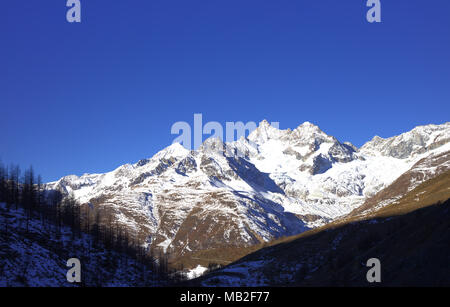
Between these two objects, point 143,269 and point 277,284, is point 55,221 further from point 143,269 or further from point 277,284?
point 277,284

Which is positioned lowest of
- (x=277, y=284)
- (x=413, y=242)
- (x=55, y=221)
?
(x=277, y=284)

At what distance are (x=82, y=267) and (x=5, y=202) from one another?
157ft

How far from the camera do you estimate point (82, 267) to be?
518 feet

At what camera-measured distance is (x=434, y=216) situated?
164 meters
